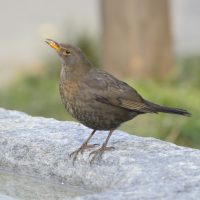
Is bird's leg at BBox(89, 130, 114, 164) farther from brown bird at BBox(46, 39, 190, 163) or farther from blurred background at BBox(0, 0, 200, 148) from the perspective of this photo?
blurred background at BBox(0, 0, 200, 148)

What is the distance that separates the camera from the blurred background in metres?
7.62

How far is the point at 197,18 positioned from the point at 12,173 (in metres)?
10.1

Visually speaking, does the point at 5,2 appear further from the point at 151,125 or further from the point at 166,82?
the point at 151,125

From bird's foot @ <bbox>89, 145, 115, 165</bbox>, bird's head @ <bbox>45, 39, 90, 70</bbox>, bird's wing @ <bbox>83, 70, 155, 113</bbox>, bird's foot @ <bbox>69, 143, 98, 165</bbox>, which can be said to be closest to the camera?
bird's foot @ <bbox>89, 145, 115, 165</bbox>

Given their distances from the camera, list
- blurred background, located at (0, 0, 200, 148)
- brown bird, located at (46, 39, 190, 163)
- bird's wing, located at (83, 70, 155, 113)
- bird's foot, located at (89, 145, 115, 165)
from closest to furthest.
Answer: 1. bird's foot, located at (89, 145, 115, 165)
2. brown bird, located at (46, 39, 190, 163)
3. bird's wing, located at (83, 70, 155, 113)
4. blurred background, located at (0, 0, 200, 148)

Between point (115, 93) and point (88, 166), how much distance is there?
750mm

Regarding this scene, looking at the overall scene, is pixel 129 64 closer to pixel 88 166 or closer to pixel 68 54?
pixel 68 54

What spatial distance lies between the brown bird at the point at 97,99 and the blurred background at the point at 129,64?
1861mm

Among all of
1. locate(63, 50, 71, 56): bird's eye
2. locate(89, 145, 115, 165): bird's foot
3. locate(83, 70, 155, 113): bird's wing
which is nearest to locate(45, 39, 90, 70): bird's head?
locate(63, 50, 71, 56): bird's eye

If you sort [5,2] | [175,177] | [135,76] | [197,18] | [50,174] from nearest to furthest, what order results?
1. [175,177]
2. [50,174]
3. [135,76]
4. [197,18]
5. [5,2]

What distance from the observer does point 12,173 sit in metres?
4.79

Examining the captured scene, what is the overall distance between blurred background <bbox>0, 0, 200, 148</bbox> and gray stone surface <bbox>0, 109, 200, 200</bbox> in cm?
211

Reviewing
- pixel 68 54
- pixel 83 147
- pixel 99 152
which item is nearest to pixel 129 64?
pixel 68 54

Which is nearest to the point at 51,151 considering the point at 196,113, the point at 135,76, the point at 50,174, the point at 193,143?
the point at 50,174
